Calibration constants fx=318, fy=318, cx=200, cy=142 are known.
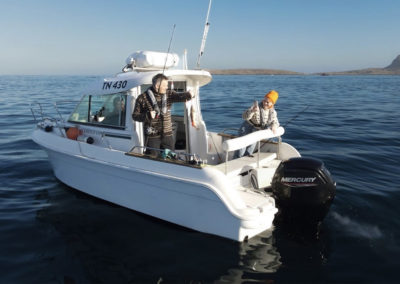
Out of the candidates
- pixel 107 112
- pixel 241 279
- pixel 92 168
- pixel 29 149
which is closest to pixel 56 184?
pixel 92 168

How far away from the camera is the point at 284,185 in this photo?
422 centimetres

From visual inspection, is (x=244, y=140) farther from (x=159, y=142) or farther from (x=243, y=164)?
(x=159, y=142)

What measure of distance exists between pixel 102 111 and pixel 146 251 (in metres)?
2.70

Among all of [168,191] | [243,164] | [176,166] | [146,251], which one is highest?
[176,166]

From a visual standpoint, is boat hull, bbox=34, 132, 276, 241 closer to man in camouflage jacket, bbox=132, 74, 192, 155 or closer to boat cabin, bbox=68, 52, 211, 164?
boat cabin, bbox=68, 52, 211, 164

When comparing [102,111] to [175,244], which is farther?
[102,111]

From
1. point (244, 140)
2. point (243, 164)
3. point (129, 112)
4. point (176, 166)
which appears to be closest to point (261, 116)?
point (243, 164)

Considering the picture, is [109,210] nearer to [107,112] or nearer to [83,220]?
[83,220]

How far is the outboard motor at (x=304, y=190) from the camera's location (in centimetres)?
407

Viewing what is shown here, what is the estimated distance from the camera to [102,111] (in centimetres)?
575

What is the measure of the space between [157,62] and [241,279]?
3645 mm

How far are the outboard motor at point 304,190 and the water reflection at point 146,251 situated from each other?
58 centimetres

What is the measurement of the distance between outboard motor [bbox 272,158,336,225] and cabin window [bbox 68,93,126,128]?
2774 millimetres

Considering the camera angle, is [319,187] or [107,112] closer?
[319,187]
